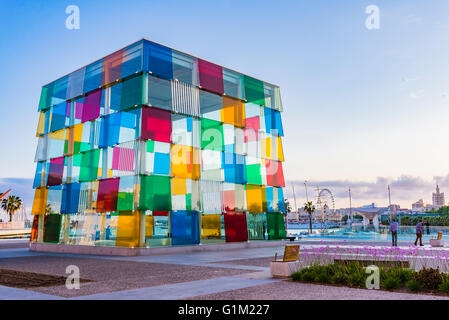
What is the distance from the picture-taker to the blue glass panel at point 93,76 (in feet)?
98.3

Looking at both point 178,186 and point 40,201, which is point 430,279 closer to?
point 178,186

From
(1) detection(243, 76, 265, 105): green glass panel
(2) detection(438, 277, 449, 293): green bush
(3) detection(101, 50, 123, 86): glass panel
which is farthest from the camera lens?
(1) detection(243, 76, 265, 105): green glass panel

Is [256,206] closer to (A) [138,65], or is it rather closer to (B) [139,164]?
(B) [139,164]

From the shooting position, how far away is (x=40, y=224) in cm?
3338

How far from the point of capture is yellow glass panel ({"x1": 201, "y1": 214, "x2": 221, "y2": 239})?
1128 inches

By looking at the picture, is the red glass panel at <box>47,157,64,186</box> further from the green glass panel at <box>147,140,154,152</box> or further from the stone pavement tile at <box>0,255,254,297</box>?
the stone pavement tile at <box>0,255,254,297</box>

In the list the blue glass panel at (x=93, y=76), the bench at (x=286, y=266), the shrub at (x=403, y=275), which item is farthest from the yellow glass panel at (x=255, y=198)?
the shrub at (x=403, y=275)

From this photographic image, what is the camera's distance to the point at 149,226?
25.3 m

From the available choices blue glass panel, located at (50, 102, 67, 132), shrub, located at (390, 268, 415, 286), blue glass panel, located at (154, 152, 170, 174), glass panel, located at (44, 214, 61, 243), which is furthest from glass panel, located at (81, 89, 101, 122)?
shrub, located at (390, 268, 415, 286)

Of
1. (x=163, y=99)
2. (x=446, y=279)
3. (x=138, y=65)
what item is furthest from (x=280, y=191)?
(x=446, y=279)

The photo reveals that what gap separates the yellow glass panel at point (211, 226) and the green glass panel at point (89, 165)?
8.44 metres

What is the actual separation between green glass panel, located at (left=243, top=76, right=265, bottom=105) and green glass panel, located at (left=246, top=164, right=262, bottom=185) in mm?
5729

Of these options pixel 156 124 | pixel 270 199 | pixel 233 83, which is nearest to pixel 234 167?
A: pixel 270 199
